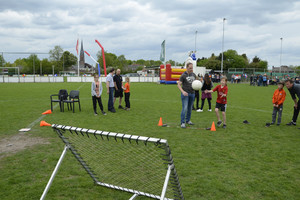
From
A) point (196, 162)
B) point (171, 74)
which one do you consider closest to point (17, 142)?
point (196, 162)

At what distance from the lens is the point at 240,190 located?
12.5 ft

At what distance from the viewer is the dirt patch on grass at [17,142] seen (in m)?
5.62

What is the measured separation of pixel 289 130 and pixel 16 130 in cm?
895

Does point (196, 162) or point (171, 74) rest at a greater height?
point (171, 74)

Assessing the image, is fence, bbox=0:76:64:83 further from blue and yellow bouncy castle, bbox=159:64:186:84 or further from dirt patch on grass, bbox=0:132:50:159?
dirt patch on grass, bbox=0:132:50:159

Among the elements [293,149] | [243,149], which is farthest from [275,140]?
[243,149]

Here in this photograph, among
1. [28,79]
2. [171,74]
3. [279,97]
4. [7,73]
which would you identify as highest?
[7,73]

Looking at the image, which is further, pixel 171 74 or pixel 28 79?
pixel 28 79

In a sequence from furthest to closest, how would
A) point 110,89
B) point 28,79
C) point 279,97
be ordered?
point 28,79 → point 110,89 → point 279,97

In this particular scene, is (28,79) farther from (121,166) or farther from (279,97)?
(121,166)

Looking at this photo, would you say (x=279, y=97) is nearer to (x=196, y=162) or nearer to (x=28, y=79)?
(x=196, y=162)

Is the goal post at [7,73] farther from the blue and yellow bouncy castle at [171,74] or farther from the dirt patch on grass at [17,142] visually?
the dirt patch on grass at [17,142]

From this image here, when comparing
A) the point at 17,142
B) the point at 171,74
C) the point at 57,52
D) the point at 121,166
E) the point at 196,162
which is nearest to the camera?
the point at 121,166

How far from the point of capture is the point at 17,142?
20.5 ft
